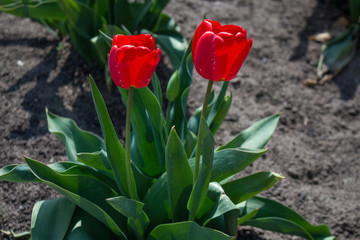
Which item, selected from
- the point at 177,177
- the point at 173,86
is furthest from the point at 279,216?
the point at 173,86

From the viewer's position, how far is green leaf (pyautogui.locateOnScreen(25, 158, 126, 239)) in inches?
53.1

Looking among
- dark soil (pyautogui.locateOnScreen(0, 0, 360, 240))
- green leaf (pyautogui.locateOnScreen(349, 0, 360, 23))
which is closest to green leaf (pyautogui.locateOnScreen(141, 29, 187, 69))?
dark soil (pyautogui.locateOnScreen(0, 0, 360, 240))

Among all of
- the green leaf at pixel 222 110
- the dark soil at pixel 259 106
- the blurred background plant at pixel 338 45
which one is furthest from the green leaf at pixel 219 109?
the blurred background plant at pixel 338 45

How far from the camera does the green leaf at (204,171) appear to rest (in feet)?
3.94

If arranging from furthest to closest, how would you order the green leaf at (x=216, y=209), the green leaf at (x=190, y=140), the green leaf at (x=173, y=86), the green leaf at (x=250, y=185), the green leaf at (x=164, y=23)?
the green leaf at (x=164, y=23)
the green leaf at (x=190, y=140)
the green leaf at (x=173, y=86)
the green leaf at (x=250, y=185)
the green leaf at (x=216, y=209)

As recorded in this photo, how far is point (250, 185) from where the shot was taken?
1.49m

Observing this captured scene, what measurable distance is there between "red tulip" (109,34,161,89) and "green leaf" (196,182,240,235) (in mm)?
447

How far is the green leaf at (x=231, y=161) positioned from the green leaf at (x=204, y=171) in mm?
115

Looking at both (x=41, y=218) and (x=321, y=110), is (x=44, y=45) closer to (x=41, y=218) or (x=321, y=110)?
(x=41, y=218)

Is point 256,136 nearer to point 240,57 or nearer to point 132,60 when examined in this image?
point 240,57

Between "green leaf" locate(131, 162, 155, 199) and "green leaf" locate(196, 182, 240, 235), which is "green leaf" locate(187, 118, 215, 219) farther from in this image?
"green leaf" locate(131, 162, 155, 199)

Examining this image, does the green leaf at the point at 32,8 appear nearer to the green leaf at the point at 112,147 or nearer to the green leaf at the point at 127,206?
the green leaf at the point at 112,147

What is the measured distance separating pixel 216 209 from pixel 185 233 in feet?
0.40

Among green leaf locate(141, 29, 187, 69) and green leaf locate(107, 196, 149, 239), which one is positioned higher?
green leaf locate(141, 29, 187, 69)
